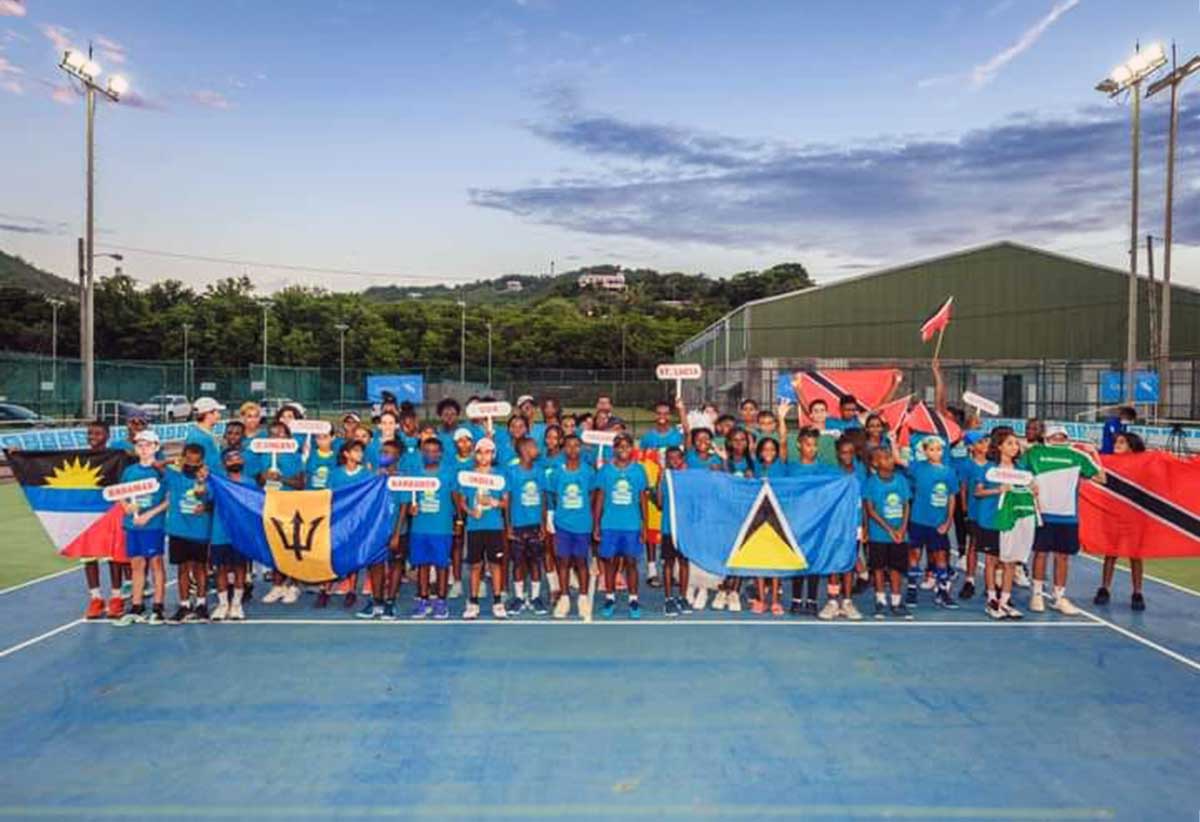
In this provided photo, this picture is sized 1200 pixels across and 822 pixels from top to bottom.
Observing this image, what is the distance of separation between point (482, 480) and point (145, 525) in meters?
2.89

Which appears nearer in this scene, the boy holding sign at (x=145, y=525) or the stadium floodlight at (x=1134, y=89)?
the boy holding sign at (x=145, y=525)

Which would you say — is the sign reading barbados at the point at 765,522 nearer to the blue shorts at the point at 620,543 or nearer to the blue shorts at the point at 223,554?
the blue shorts at the point at 620,543

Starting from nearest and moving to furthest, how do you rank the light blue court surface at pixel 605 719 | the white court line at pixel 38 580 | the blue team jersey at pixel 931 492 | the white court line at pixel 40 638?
the light blue court surface at pixel 605 719 < the white court line at pixel 40 638 < the blue team jersey at pixel 931 492 < the white court line at pixel 38 580

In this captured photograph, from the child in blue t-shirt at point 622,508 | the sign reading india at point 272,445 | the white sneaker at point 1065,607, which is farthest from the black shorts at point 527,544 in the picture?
the white sneaker at point 1065,607

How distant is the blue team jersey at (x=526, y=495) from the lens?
7691 mm

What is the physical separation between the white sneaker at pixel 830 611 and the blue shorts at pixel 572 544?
2.16 m

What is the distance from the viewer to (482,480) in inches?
288

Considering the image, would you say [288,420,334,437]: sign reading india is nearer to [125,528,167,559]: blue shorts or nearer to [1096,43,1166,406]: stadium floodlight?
[125,528,167,559]: blue shorts

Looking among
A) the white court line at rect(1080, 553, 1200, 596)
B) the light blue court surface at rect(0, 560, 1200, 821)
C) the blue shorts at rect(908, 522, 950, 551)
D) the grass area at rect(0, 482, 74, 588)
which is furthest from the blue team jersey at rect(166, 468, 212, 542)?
the white court line at rect(1080, 553, 1200, 596)

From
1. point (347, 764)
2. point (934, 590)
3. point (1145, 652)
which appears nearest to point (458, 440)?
point (347, 764)

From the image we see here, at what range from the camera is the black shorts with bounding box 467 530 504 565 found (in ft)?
24.8

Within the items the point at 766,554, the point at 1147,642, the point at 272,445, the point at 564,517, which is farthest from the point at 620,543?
the point at 1147,642

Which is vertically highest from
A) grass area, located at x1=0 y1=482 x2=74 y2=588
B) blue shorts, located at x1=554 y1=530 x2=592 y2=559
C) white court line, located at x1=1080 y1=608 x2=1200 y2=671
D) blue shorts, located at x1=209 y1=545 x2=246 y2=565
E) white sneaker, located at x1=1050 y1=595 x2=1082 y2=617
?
blue shorts, located at x1=554 y1=530 x2=592 y2=559

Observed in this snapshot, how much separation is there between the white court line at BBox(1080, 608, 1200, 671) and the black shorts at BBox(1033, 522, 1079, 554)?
0.62 metres
